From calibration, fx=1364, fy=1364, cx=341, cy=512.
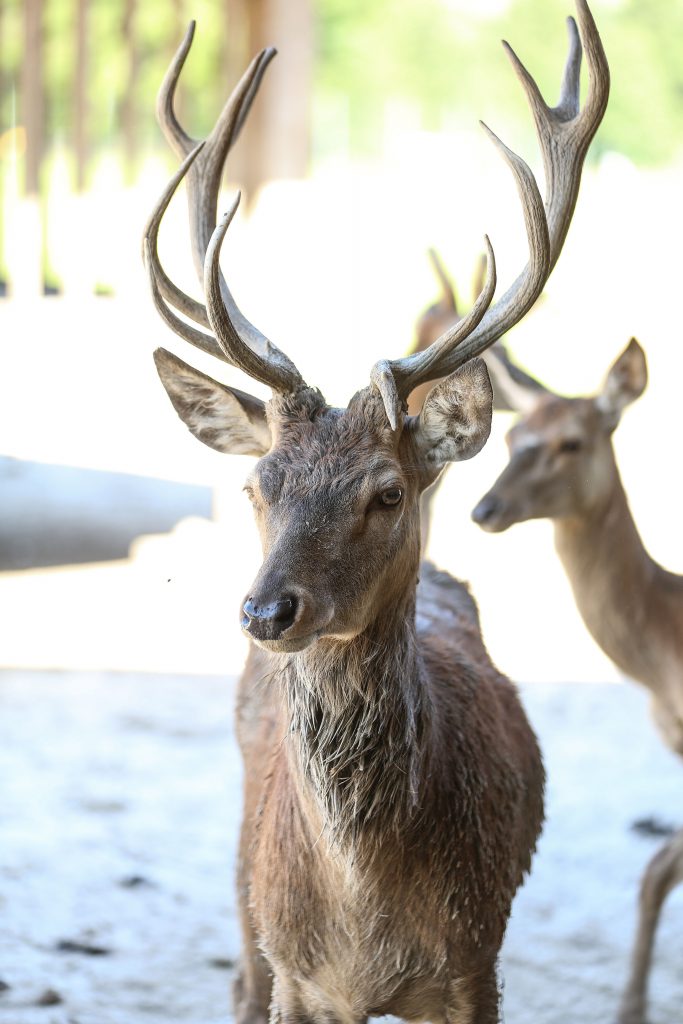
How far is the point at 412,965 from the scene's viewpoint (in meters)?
2.84

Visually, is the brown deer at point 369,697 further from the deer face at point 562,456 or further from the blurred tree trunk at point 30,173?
the blurred tree trunk at point 30,173

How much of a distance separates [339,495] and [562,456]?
78.9 inches

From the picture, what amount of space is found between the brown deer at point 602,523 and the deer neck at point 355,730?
160 centimetres

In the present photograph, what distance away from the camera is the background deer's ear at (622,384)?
4555 mm

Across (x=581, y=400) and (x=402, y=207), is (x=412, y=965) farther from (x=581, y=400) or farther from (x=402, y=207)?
(x=402, y=207)

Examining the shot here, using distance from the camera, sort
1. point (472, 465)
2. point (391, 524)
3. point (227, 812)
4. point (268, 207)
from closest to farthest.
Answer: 1. point (391, 524)
2. point (227, 812)
3. point (268, 207)
4. point (472, 465)

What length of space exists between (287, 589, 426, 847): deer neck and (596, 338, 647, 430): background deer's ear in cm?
203

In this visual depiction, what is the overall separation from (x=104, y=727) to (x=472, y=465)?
19.1ft

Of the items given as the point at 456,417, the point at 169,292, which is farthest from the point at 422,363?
the point at 169,292

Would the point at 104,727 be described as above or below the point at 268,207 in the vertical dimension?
below

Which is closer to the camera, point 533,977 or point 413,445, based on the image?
point 413,445

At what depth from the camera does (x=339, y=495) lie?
2.67 meters

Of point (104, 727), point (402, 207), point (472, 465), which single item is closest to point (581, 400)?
point (104, 727)

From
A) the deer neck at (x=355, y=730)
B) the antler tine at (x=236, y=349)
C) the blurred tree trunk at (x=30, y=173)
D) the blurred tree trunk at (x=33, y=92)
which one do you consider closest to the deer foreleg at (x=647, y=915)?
the deer neck at (x=355, y=730)
